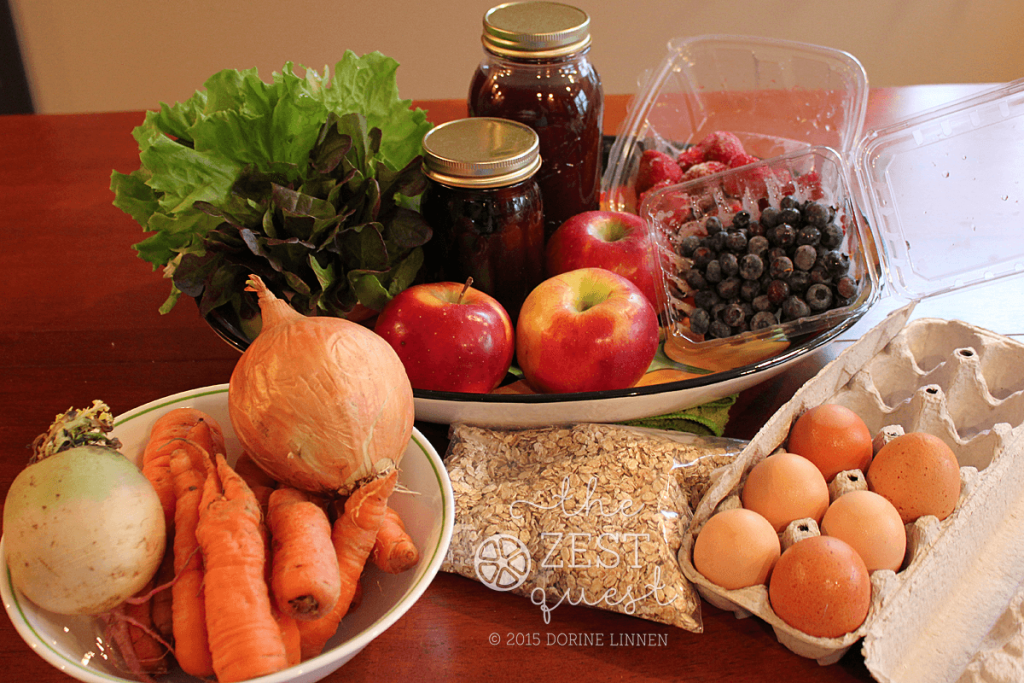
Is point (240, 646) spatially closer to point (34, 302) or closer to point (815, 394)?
point (815, 394)

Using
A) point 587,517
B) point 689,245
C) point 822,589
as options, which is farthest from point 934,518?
point 689,245

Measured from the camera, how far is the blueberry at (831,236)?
798mm

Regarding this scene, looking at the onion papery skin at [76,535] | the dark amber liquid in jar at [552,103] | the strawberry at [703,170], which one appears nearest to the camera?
the onion papery skin at [76,535]

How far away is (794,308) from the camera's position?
0.79 metres

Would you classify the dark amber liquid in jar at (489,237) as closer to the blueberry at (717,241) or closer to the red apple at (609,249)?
the red apple at (609,249)

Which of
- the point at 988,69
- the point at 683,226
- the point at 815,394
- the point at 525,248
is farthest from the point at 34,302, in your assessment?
the point at 988,69

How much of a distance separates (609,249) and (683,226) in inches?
3.6

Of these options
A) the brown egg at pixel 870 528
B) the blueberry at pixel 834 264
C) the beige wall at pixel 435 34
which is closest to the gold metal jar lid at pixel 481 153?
the blueberry at pixel 834 264

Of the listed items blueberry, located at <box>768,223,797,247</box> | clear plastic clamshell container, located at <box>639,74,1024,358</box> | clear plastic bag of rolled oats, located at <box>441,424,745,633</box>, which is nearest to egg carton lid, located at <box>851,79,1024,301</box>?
clear plastic clamshell container, located at <box>639,74,1024,358</box>

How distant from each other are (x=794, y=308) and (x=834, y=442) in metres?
0.20

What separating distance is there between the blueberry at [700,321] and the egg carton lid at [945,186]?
0.20m

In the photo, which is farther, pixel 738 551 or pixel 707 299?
pixel 707 299

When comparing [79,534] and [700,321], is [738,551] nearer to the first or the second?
[700,321]

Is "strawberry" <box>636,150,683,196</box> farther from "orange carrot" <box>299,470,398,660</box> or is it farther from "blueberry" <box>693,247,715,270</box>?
"orange carrot" <box>299,470,398,660</box>
